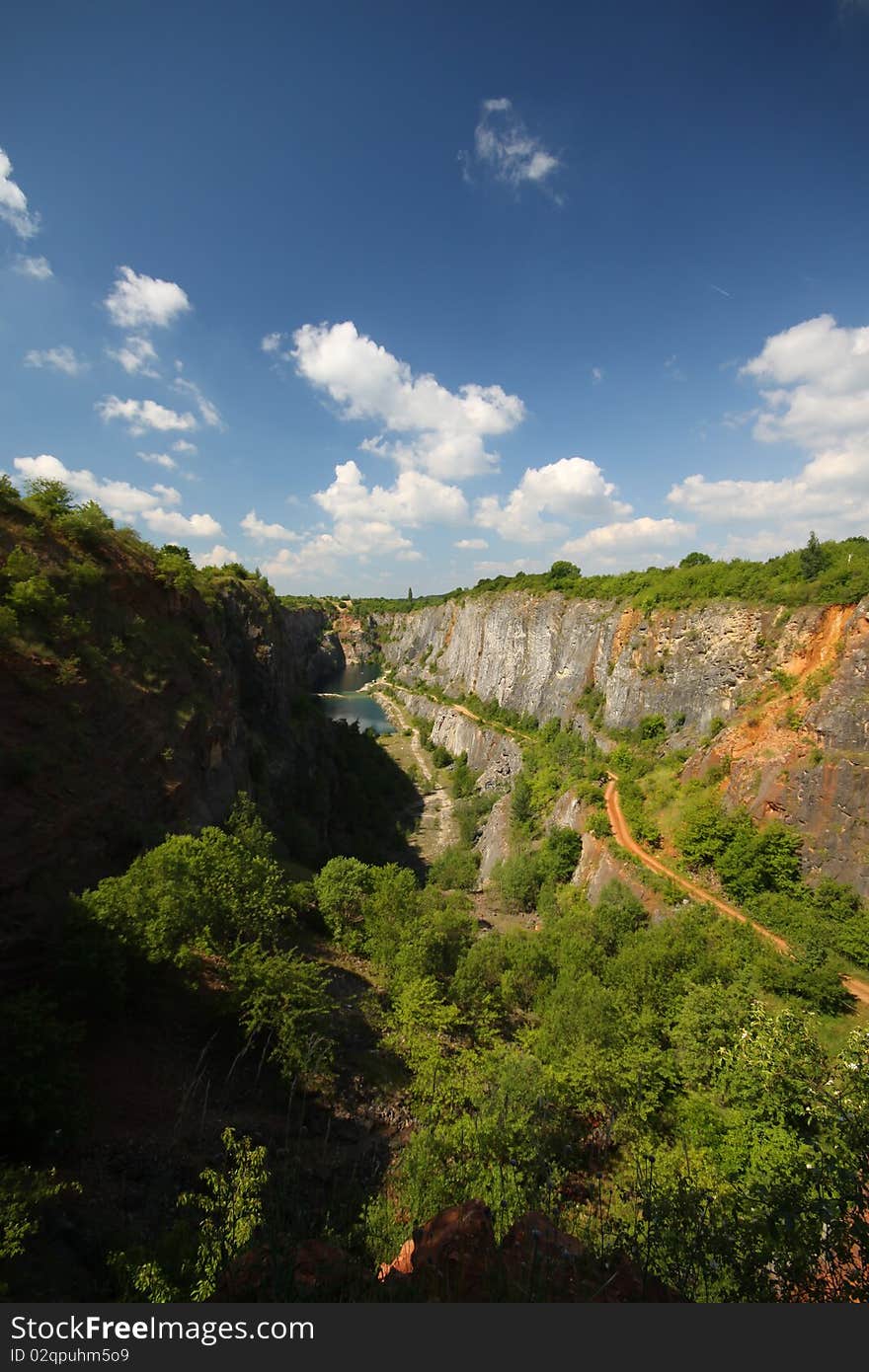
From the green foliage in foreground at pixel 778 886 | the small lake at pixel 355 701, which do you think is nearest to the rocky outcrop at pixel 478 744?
the small lake at pixel 355 701

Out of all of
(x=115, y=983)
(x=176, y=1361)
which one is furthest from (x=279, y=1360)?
(x=115, y=983)

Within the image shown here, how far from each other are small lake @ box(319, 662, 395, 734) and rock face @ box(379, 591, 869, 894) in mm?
32168

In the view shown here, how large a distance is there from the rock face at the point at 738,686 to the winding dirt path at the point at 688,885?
11.1 ft

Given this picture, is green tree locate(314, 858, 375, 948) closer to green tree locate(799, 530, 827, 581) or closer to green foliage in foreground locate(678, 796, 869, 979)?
green foliage in foreground locate(678, 796, 869, 979)

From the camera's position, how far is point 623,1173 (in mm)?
10961

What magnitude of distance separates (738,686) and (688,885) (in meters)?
12.7

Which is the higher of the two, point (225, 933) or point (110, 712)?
point (110, 712)

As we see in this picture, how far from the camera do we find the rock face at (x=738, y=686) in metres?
20.6

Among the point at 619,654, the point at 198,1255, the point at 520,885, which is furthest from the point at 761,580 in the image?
the point at 198,1255

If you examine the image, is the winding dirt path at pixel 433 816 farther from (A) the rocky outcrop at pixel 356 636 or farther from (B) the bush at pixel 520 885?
(A) the rocky outcrop at pixel 356 636

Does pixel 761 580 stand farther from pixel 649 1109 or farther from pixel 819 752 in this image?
pixel 649 1109

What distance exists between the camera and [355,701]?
4208 inches

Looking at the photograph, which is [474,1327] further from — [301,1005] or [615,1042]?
[615,1042]

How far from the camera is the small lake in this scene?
88125 millimetres
